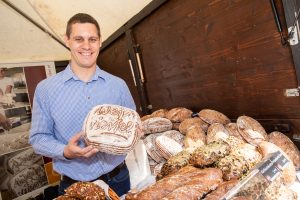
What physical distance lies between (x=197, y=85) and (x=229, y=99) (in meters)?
0.41

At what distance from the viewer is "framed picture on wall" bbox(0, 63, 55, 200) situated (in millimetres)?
4086

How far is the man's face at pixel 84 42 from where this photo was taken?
168cm

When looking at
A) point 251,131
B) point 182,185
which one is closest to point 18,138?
point 251,131

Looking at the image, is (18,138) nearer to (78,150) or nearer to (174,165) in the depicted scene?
(78,150)

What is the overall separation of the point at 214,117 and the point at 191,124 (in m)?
0.21

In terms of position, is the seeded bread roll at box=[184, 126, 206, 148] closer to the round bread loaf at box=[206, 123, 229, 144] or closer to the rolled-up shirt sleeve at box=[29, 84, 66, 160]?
the round bread loaf at box=[206, 123, 229, 144]

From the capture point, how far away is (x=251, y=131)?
5.84 ft

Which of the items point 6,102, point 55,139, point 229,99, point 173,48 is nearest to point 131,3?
point 173,48

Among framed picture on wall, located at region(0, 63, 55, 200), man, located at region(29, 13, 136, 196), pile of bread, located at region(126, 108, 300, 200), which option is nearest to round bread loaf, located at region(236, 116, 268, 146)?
pile of bread, located at region(126, 108, 300, 200)

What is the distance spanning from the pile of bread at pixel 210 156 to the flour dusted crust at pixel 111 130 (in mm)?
270

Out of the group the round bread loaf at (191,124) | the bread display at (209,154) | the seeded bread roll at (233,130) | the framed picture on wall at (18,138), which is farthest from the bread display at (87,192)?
the framed picture on wall at (18,138)

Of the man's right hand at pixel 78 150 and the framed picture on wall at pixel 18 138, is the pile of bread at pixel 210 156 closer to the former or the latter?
the man's right hand at pixel 78 150

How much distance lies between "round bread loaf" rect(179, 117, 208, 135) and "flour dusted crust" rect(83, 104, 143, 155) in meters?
0.85

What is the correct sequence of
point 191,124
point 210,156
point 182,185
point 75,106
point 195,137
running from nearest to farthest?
point 182,185 → point 210,156 → point 75,106 → point 195,137 → point 191,124
